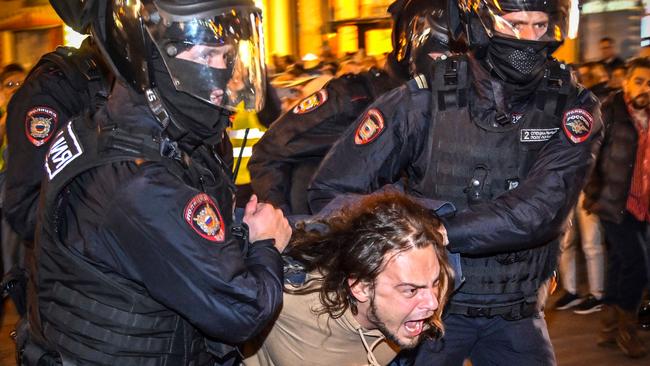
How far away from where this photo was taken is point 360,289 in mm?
2785

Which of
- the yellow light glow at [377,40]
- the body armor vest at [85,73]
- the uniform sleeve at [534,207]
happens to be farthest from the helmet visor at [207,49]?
the yellow light glow at [377,40]

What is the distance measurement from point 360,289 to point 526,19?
1.12 meters

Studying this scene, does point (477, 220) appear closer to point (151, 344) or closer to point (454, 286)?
point (454, 286)

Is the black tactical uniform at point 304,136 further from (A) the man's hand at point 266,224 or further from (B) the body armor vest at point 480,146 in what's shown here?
(A) the man's hand at point 266,224

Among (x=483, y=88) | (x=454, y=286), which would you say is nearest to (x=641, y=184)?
(x=483, y=88)

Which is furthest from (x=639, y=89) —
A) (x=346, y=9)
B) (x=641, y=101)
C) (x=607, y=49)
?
(x=346, y=9)

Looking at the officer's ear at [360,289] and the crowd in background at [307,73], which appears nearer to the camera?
the officer's ear at [360,289]

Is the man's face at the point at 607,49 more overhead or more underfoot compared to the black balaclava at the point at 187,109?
more underfoot

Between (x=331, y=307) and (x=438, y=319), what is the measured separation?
0.31 metres

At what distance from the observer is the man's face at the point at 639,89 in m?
6.43

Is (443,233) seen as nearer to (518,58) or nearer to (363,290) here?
(363,290)

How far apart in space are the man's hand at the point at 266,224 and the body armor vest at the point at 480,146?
0.82 metres

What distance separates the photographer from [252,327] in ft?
7.63

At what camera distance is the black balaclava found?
249 cm
